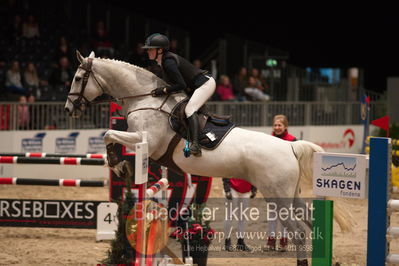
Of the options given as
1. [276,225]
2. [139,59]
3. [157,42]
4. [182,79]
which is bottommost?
[276,225]

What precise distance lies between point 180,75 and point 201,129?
0.52 m

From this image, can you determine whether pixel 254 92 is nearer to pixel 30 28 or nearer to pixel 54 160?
pixel 30 28

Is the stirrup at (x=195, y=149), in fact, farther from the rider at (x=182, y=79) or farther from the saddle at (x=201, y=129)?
the saddle at (x=201, y=129)

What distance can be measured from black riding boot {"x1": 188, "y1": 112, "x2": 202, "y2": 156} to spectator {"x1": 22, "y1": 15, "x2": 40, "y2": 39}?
32.0ft

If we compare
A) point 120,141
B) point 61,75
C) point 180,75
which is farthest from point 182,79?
point 61,75

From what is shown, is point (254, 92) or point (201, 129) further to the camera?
point (254, 92)

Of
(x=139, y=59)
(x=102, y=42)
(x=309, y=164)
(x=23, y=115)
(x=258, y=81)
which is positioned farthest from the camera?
(x=102, y=42)

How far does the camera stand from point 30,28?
49.0 ft

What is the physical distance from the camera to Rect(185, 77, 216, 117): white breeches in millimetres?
6129

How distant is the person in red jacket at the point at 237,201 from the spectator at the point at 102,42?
8409 millimetres

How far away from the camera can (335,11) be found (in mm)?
18953

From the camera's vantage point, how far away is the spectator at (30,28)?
14914 mm

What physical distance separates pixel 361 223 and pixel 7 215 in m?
4.33

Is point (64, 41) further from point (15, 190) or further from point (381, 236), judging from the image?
point (381, 236)
